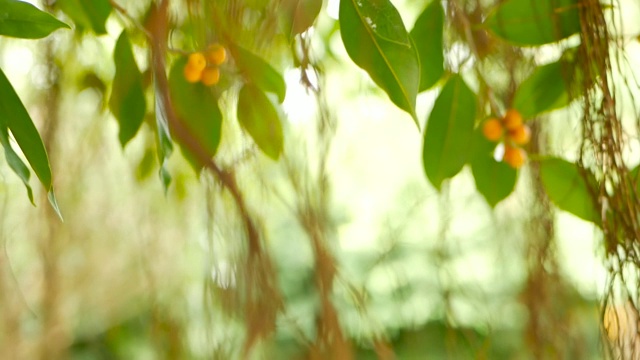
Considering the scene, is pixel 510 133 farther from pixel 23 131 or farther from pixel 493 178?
pixel 23 131

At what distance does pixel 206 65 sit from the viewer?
1.92 feet

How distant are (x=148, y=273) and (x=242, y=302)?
0.71ft

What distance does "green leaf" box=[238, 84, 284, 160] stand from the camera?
0.60 meters

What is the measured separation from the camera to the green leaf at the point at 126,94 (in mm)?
602

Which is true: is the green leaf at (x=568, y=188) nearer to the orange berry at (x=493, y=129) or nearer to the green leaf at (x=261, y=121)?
the orange berry at (x=493, y=129)

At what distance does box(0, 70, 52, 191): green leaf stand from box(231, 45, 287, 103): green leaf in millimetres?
180

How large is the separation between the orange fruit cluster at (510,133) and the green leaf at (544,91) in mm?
13

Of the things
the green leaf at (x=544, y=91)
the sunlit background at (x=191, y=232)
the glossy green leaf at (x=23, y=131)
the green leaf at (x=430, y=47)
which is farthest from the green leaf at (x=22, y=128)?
the green leaf at (x=544, y=91)

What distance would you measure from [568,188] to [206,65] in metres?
0.29

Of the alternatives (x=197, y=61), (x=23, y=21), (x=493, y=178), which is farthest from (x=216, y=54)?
(x=493, y=178)

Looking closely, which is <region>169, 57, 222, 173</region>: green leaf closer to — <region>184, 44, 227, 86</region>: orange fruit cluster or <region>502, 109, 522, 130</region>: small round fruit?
<region>184, 44, 227, 86</region>: orange fruit cluster

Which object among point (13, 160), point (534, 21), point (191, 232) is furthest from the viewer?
point (191, 232)

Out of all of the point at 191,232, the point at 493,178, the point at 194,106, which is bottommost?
the point at 191,232

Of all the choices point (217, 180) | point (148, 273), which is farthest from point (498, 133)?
point (148, 273)
